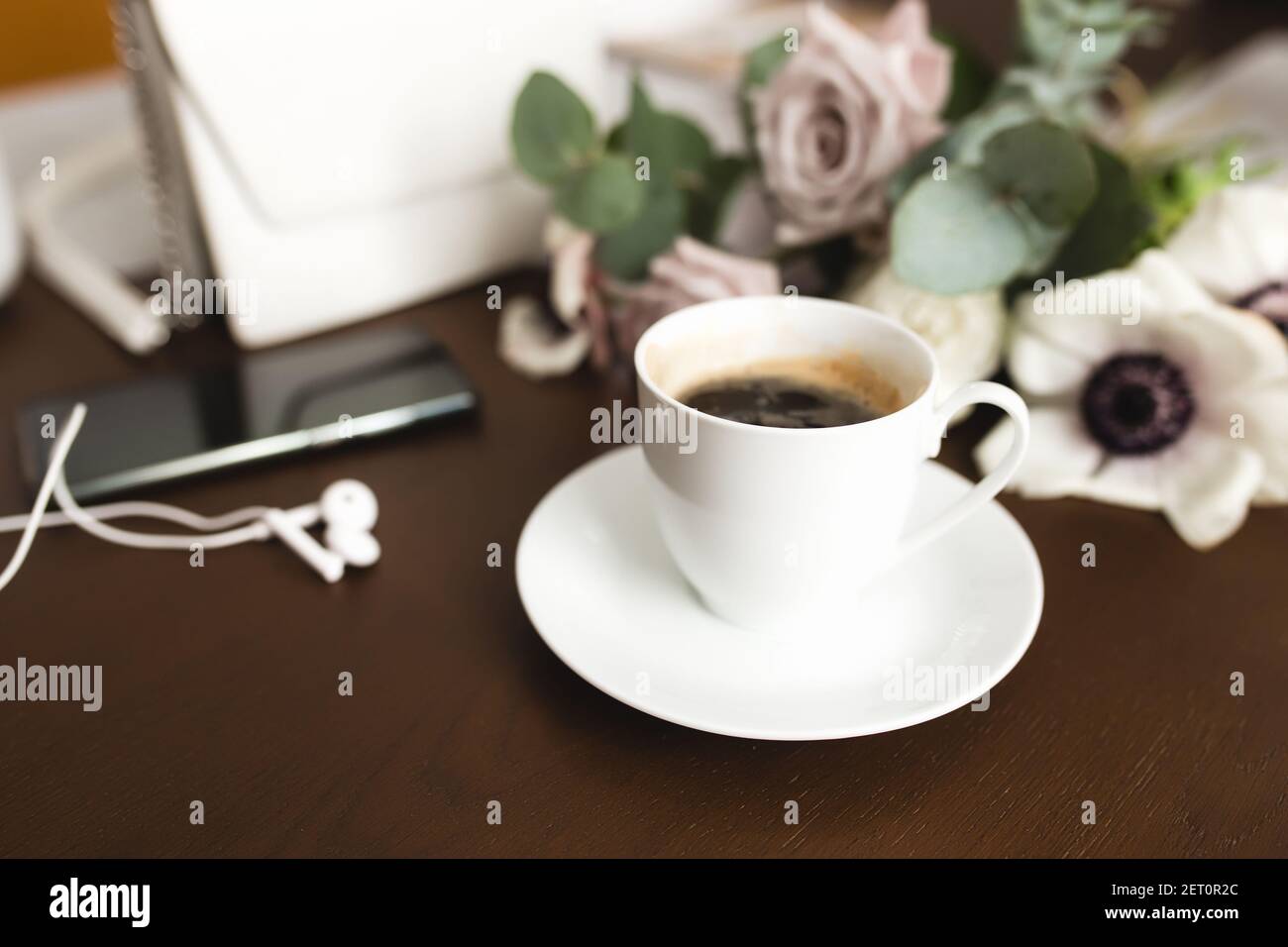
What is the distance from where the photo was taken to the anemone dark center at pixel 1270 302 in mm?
578

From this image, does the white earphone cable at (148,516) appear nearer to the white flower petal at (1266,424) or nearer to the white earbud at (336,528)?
the white earbud at (336,528)

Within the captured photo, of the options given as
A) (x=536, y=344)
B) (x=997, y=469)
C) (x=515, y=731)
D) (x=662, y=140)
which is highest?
(x=662, y=140)

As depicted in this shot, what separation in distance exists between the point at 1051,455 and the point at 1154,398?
0.20 ft

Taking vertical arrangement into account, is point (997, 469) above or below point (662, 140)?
below

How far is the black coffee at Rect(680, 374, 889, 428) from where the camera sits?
477 millimetres

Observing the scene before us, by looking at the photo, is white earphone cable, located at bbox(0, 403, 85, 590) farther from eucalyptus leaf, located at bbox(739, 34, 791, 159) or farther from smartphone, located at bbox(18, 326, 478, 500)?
eucalyptus leaf, located at bbox(739, 34, 791, 159)

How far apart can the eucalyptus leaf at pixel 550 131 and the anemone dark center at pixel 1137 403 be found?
0.34 meters

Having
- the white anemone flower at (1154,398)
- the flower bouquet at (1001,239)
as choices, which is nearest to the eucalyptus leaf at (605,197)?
the flower bouquet at (1001,239)

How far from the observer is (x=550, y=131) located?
2.17ft

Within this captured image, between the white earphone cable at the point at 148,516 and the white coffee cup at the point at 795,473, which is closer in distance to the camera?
the white coffee cup at the point at 795,473

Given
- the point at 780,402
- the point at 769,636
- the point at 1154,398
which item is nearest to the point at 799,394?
the point at 780,402

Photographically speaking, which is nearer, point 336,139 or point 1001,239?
point 1001,239

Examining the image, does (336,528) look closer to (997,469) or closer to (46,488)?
(46,488)

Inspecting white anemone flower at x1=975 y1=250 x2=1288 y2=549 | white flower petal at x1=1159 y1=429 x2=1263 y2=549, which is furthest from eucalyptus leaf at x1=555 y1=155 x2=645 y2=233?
white flower petal at x1=1159 y1=429 x2=1263 y2=549
